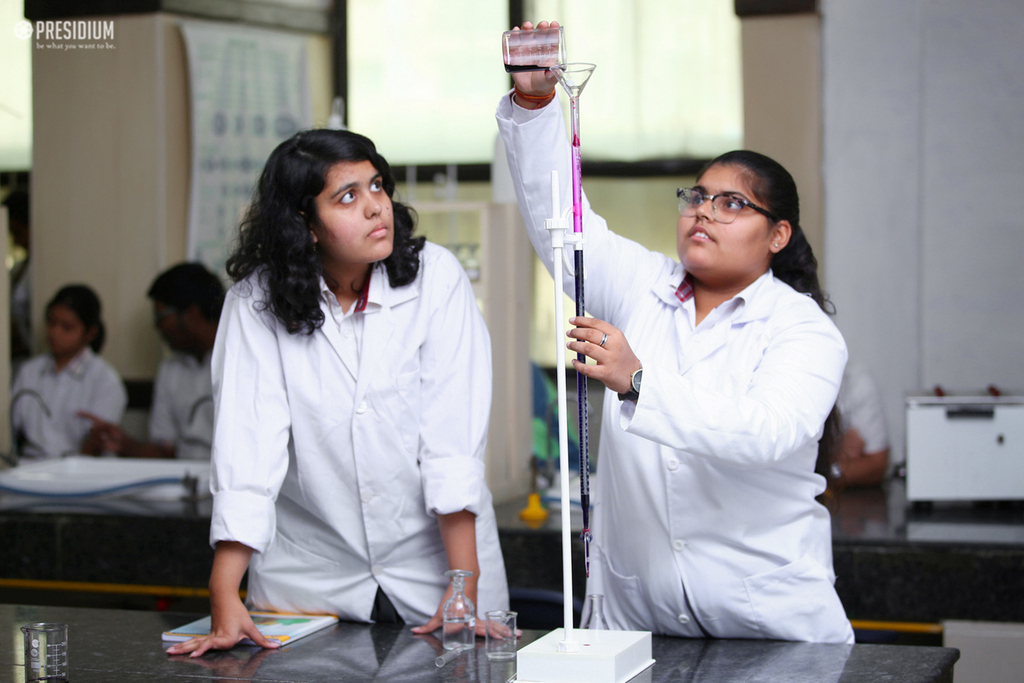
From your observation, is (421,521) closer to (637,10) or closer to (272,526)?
(272,526)

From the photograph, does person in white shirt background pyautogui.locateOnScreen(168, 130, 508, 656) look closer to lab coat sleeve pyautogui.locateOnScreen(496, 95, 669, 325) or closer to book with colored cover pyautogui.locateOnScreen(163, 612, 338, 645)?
book with colored cover pyautogui.locateOnScreen(163, 612, 338, 645)

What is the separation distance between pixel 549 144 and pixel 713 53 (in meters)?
3.33

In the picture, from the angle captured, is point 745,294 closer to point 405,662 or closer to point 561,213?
point 561,213

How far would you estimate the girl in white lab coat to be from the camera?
160 cm

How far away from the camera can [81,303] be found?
431 cm

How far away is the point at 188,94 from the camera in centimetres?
470

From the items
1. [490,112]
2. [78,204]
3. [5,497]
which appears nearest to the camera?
[5,497]

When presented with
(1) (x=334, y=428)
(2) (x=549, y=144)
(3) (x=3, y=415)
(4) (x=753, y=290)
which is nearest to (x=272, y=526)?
(1) (x=334, y=428)

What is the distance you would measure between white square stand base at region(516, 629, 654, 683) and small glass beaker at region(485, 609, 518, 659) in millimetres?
102

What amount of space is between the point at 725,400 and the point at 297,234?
2.71 feet

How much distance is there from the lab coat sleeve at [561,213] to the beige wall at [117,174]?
323 cm

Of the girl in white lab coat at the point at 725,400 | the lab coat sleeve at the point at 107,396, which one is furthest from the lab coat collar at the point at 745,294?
the lab coat sleeve at the point at 107,396

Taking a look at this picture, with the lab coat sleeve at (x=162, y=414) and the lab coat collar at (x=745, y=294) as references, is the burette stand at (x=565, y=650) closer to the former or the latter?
the lab coat collar at (x=745, y=294)

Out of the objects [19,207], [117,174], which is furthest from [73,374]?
[19,207]
